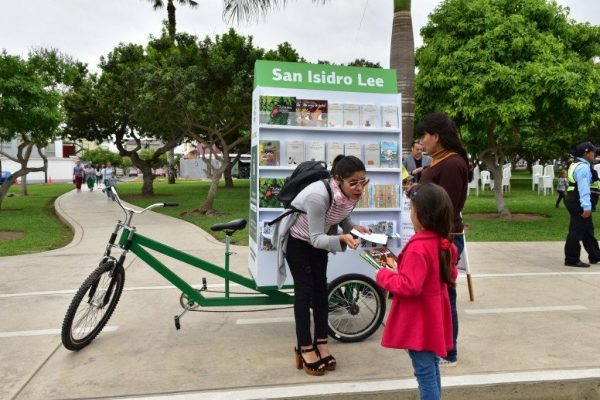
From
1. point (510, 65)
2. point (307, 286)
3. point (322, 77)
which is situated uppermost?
point (510, 65)

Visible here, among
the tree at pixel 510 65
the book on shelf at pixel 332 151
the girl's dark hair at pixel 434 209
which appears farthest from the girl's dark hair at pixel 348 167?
the tree at pixel 510 65

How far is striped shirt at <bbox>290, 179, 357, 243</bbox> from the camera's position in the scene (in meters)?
3.60

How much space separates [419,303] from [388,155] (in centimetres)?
249

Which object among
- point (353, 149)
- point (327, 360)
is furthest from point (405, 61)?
point (327, 360)

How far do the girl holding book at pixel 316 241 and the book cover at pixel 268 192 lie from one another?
0.78m

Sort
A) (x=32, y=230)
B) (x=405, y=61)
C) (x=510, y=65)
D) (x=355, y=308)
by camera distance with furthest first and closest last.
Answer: (x=32, y=230) < (x=510, y=65) < (x=405, y=61) < (x=355, y=308)

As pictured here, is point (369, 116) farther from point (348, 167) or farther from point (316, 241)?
point (316, 241)

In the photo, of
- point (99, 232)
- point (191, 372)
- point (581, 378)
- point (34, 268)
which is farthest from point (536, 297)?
point (99, 232)

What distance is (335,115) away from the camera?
4863 mm

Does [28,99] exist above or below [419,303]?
above

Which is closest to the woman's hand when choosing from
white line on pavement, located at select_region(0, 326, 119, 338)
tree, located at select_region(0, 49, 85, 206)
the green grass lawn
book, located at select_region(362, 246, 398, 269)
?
book, located at select_region(362, 246, 398, 269)

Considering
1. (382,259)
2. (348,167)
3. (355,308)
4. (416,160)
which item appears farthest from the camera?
(416,160)

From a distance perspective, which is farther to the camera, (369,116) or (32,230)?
→ (32,230)

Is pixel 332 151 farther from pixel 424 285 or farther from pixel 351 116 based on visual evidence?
pixel 424 285
